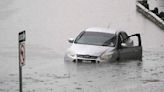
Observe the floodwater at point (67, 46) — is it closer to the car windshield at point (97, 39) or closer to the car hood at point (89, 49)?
the car hood at point (89, 49)

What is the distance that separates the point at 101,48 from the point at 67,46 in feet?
37.9

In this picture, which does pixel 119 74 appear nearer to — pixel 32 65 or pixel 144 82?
pixel 144 82

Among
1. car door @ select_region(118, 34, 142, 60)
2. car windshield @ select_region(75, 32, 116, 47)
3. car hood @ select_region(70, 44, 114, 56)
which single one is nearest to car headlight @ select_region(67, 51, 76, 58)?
car hood @ select_region(70, 44, 114, 56)

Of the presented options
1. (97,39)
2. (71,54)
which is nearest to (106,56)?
(71,54)

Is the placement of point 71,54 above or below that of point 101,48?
below

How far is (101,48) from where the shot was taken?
2569 centimetres

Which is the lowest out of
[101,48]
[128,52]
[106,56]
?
[106,56]

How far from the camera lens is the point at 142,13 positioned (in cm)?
5369

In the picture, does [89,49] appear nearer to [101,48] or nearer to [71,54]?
[101,48]

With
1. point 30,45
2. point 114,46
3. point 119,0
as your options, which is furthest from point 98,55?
point 119,0

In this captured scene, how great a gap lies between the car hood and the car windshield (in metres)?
0.48

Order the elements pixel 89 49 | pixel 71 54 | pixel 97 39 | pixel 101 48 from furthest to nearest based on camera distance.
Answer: pixel 97 39 → pixel 101 48 → pixel 89 49 → pixel 71 54

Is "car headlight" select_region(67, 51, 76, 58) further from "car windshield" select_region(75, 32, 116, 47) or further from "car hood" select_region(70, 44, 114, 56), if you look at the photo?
"car windshield" select_region(75, 32, 116, 47)

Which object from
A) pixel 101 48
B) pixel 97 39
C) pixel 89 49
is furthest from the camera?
pixel 97 39
